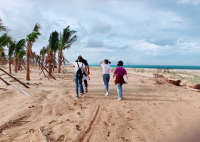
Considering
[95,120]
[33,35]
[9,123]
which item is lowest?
[95,120]

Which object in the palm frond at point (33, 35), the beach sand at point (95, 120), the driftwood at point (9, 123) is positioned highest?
the palm frond at point (33, 35)

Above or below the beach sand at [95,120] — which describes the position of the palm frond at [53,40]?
above

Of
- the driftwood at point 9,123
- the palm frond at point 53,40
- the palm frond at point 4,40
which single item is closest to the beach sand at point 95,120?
the driftwood at point 9,123

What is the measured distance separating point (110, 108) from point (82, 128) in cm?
168

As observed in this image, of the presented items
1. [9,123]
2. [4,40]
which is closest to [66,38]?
[4,40]

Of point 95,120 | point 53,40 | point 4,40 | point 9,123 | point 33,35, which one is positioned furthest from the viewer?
point 53,40

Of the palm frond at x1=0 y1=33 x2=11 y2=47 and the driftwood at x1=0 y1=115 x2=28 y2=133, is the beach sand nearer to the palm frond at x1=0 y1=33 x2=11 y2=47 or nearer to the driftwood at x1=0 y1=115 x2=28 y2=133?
the driftwood at x1=0 y1=115 x2=28 y2=133

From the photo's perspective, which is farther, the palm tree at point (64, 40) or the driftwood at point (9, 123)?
the palm tree at point (64, 40)

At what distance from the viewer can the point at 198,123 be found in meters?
4.12

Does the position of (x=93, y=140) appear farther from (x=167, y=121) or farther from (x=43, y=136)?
(x=167, y=121)

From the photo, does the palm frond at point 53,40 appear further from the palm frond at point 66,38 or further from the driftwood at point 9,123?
the driftwood at point 9,123

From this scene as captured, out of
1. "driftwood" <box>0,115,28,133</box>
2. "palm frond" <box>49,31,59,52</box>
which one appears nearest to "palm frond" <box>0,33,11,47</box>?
"palm frond" <box>49,31,59,52</box>

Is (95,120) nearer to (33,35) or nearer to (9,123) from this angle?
(9,123)

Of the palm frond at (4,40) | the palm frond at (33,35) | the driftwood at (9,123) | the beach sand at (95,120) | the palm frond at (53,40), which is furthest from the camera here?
the palm frond at (53,40)
